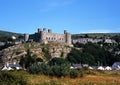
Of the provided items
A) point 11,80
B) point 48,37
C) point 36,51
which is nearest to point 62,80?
point 11,80

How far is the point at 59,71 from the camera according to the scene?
49156mm

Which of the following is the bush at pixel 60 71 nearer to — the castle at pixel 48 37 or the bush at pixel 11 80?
the bush at pixel 11 80

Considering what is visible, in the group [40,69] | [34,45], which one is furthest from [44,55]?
[40,69]

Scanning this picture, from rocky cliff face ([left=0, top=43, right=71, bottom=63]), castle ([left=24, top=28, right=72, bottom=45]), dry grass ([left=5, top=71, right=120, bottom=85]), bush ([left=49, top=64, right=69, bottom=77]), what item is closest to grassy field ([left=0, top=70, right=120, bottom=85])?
dry grass ([left=5, top=71, right=120, bottom=85])

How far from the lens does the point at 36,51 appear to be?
152 metres

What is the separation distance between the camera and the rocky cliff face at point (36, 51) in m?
148

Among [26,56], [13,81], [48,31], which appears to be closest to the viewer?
[13,81]

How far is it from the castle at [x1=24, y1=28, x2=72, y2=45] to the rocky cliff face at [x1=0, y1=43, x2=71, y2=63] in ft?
16.6

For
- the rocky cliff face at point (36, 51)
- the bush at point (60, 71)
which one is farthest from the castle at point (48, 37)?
the bush at point (60, 71)

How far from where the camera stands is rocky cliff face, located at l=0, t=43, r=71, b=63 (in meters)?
148

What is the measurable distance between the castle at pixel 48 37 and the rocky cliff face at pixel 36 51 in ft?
16.6

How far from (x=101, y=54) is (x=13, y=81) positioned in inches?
5656

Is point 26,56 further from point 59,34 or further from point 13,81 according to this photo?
point 13,81

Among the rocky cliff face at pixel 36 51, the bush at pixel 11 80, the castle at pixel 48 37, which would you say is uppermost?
the castle at pixel 48 37
